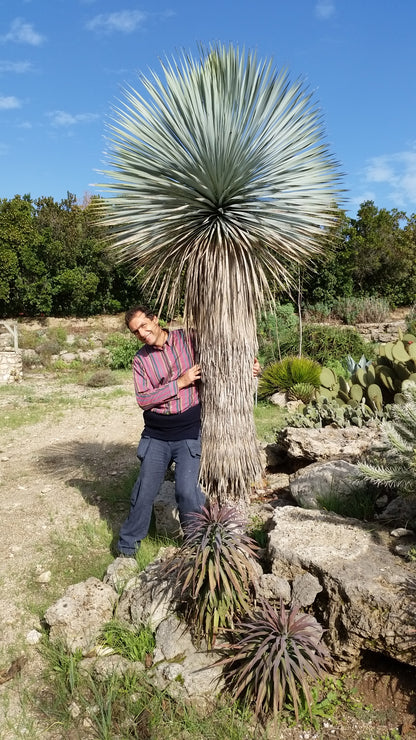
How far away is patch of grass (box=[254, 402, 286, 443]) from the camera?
23.4 ft

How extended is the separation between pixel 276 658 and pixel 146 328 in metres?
2.23

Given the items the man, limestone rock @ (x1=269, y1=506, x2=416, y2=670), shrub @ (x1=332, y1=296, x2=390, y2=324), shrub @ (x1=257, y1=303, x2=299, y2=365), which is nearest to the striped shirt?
the man

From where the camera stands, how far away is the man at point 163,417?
3730 mm

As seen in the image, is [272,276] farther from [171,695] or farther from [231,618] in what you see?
[171,695]

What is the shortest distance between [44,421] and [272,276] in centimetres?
626

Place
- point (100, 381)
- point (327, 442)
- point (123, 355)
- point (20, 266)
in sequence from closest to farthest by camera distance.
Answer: point (327, 442) → point (100, 381) → point (123, 355) → point (20, 266)

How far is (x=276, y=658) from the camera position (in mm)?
2420

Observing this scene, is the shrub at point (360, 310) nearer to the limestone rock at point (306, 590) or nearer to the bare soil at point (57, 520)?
the bare soil at point (57, 520)

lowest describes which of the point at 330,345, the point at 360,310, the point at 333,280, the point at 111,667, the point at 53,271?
the point at 111,667

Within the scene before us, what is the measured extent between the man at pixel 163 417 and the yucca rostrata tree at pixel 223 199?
0.20 m

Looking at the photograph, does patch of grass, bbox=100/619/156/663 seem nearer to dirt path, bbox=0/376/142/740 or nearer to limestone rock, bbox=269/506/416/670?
dirt path, bbox=0/376/142/740

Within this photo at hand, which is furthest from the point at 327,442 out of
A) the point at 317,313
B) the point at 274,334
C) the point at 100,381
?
the point at 317,313

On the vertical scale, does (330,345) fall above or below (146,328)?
below

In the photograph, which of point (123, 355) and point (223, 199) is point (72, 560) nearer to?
point (223, 199)
